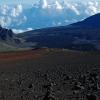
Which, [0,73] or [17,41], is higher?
[17,41]

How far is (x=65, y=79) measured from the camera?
2558cm

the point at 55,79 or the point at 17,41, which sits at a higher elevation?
the point at 17,41

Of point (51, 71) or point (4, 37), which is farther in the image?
point (4, 37)

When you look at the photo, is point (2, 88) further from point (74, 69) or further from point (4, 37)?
point (4, 37)

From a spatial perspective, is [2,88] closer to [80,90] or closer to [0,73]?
[80,90]

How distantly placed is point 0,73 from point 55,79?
26.0ft

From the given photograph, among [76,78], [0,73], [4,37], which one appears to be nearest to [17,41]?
[4,37]

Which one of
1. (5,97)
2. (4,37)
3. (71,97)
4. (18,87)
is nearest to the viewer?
(71,97)

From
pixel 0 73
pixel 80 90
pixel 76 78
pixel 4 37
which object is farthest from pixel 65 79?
pixel 4 37

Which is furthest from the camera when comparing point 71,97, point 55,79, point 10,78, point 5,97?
point 10,78

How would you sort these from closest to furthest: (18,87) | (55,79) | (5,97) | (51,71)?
1. (5,97)
2. (18,87)
3. (55,79)
4. (51,71)

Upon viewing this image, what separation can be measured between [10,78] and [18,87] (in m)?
4.61

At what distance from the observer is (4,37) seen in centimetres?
12488

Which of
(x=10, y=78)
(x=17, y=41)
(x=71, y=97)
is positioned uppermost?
(x=17, y=41)
